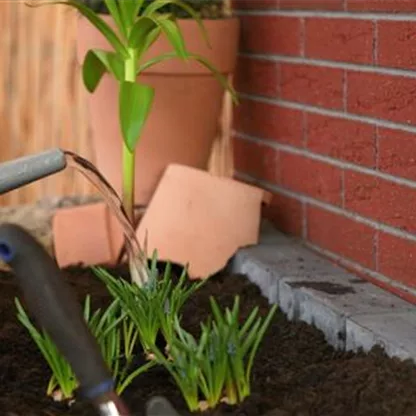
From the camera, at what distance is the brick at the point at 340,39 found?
2816 millimetres

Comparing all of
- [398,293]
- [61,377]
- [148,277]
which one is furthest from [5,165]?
[398,293]

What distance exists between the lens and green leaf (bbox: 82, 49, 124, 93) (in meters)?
Answer: 3.07

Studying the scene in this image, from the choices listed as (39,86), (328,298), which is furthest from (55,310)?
(39,86)

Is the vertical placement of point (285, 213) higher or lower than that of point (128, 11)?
lower

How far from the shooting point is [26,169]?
82.6 inches

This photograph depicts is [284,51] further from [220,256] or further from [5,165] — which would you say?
[5,165]

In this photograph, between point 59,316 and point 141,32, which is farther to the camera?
point 141,32

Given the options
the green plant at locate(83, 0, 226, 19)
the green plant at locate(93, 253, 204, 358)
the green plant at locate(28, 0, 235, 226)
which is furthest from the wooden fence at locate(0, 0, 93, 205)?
the green plant at locate(93, 253, 204, 358)

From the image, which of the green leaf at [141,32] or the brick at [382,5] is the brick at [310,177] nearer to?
the brick at [382,5]

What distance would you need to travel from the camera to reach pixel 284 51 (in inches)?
131

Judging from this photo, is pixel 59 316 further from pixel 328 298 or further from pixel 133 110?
pixel 133 110

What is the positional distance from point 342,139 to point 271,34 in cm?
55

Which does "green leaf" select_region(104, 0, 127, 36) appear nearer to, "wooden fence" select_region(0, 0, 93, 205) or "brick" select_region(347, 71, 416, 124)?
"brick" select_region(347, 71, 416, 124)

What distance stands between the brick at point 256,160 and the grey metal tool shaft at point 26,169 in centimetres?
136
